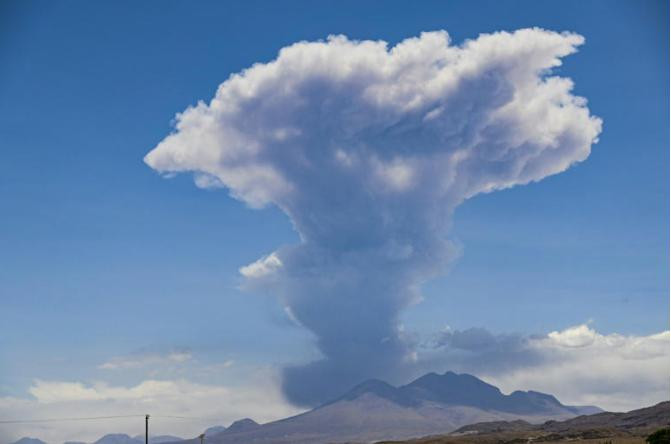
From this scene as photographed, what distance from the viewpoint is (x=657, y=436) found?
570 ft

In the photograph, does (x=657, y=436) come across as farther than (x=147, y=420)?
Yes

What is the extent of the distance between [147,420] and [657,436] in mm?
106311

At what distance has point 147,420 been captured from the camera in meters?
145
